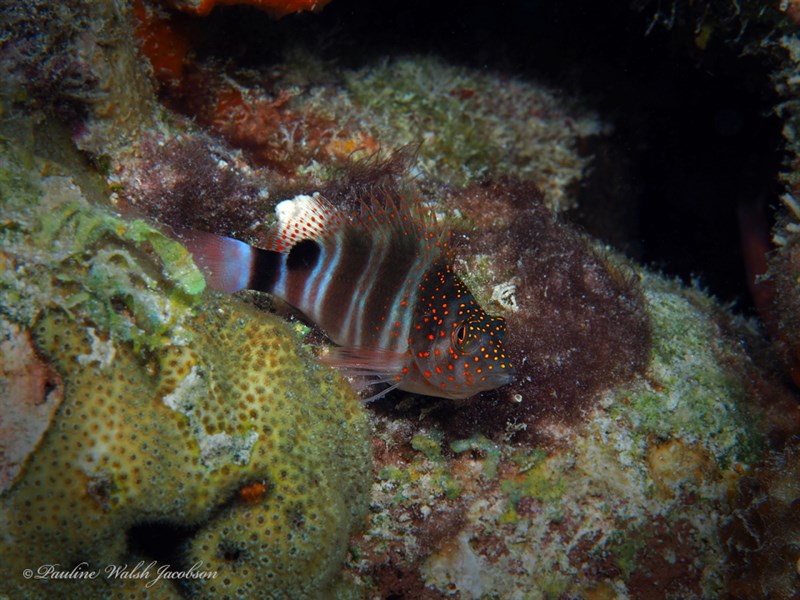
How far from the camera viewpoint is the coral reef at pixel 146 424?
2.64 m

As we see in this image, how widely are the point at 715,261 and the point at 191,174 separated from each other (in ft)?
31.5

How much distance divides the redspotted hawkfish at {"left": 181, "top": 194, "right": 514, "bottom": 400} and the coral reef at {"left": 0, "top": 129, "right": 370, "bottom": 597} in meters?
0.31

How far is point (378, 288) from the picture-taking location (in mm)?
3496

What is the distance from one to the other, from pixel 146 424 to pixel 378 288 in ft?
5.30

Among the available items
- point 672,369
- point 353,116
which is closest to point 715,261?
point 672,369

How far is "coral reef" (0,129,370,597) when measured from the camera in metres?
2.64

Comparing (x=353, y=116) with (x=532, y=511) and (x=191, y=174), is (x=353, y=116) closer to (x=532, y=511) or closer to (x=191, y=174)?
(x=191, y=174)

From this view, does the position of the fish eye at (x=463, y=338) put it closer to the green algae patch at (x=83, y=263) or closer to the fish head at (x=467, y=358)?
the fish head at (x=467, y=358)

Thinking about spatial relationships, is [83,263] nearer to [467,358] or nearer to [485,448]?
[467,358]

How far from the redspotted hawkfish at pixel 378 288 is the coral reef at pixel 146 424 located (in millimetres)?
307

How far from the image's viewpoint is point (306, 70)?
5.63m

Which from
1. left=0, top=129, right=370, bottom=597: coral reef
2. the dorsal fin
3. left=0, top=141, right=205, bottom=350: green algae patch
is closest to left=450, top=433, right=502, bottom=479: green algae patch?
left=0, top=129, right=370, bottom=597: coral reef

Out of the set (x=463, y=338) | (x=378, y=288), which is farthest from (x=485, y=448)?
(x=378, y=288)

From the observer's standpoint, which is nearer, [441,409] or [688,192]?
[441,409]
